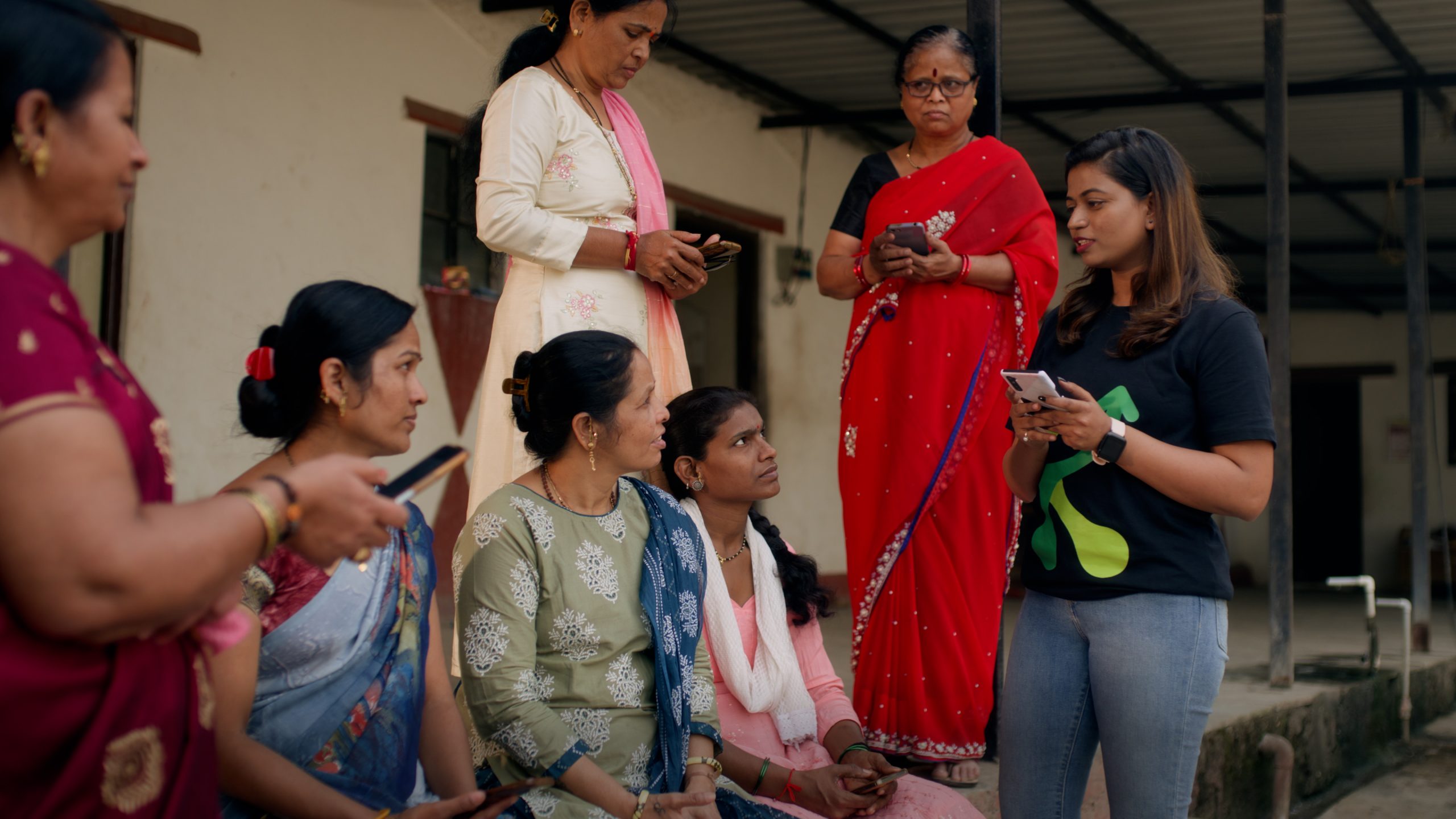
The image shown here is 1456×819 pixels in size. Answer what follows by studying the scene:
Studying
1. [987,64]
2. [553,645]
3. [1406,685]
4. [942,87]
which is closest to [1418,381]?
[1406,685]

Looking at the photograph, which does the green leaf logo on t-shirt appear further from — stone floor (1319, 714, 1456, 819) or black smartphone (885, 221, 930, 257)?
stone floor (1319, 714, 1456, 819)

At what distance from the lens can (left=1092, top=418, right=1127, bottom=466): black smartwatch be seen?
7.20ft

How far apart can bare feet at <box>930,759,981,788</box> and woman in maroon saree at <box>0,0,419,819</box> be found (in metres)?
2.24

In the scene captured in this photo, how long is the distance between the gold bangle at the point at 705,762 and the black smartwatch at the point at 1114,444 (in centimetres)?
100

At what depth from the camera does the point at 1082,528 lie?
235 cm

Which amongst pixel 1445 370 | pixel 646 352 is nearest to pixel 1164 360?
pixel 646 352

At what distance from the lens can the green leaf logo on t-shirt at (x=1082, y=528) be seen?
230 cm

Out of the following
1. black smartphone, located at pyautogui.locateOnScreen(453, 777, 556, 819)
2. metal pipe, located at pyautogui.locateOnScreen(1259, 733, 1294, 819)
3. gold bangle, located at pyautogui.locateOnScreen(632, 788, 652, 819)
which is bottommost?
metal pipe, located at pyautogui.locateOnScreen(1259, 733, 1294, 819)

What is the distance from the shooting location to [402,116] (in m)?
5.93

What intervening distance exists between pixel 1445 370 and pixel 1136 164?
14.1m

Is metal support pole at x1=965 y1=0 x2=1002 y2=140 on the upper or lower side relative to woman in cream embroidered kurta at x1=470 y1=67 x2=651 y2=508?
upper

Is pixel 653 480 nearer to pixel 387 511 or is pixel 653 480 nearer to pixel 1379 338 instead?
pixel 387 511

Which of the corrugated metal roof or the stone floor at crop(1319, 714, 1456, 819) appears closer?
the stone floor at crop(1319, 714, 1456, 819)

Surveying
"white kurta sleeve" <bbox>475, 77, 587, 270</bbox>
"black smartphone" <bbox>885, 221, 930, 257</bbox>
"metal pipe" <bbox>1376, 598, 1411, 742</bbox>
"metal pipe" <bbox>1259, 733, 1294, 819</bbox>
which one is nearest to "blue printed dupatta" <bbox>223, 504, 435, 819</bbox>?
"white kurta sleeve" <bbox>475, 77, 587, 270</bbox>
